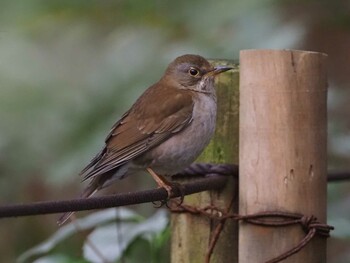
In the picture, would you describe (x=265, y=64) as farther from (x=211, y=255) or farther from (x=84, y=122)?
(x=84, y=122)

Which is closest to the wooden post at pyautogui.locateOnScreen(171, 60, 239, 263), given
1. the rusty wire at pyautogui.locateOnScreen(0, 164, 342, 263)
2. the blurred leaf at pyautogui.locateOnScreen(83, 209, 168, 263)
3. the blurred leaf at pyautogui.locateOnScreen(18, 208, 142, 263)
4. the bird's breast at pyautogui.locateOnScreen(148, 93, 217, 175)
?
the rusty wire at pyautogui.locateOnScreen(0, 164, 342, 263)

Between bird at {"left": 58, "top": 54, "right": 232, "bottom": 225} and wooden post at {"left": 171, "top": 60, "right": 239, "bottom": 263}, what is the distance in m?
0.11

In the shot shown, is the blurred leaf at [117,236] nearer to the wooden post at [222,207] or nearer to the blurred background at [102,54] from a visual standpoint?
the blurred background at [102,54]

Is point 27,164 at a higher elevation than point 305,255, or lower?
higher

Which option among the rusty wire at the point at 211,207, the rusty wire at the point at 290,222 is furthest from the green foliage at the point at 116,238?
the rusty wire at the point at 290,222

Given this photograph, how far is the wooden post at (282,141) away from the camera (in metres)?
3.43

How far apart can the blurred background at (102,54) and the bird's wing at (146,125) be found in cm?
10

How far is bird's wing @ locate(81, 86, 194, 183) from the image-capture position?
4.20m

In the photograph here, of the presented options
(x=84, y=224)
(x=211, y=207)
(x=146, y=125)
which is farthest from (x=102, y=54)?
(x=211, y=207)

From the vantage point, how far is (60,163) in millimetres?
4605

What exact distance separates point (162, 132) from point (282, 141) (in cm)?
100

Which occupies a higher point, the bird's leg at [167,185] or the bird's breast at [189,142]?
Result: the bird's breast at [189,142]

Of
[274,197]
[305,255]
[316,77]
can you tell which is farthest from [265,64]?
[305,255]

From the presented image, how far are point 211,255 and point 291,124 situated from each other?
1.95 ft
